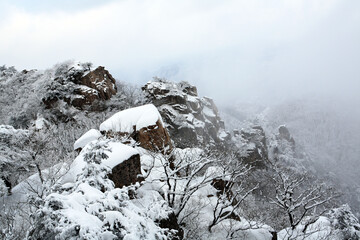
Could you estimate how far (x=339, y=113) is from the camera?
646 ft

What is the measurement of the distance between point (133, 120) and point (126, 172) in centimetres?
765

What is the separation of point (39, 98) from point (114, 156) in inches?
1237

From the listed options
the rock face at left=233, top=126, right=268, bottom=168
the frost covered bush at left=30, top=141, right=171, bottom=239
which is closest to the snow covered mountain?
the frost covered bush at left=30, top=141, right=171, bottom=239

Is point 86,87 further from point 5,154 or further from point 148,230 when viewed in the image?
point 148,230

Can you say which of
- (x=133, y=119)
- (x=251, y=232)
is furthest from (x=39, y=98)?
(x=251, y=232)

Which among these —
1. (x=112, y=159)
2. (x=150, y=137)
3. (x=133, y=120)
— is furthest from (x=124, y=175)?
(x=133, y=120)

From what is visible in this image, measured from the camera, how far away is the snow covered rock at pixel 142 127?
16.4 meters

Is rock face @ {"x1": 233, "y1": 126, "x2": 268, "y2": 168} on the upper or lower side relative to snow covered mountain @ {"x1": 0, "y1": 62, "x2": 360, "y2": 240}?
lower

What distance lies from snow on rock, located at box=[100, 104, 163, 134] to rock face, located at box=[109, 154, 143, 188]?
5.59m

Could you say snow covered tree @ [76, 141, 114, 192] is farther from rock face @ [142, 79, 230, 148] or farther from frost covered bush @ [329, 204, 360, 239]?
rock face @ [142, 79, 230, 148]

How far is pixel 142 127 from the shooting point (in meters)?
16.6

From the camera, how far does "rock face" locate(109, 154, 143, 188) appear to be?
33.8 ft

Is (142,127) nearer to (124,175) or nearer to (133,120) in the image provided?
(133,120)

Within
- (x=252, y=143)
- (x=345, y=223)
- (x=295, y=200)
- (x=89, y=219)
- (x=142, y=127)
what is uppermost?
(x=89, y=219)
